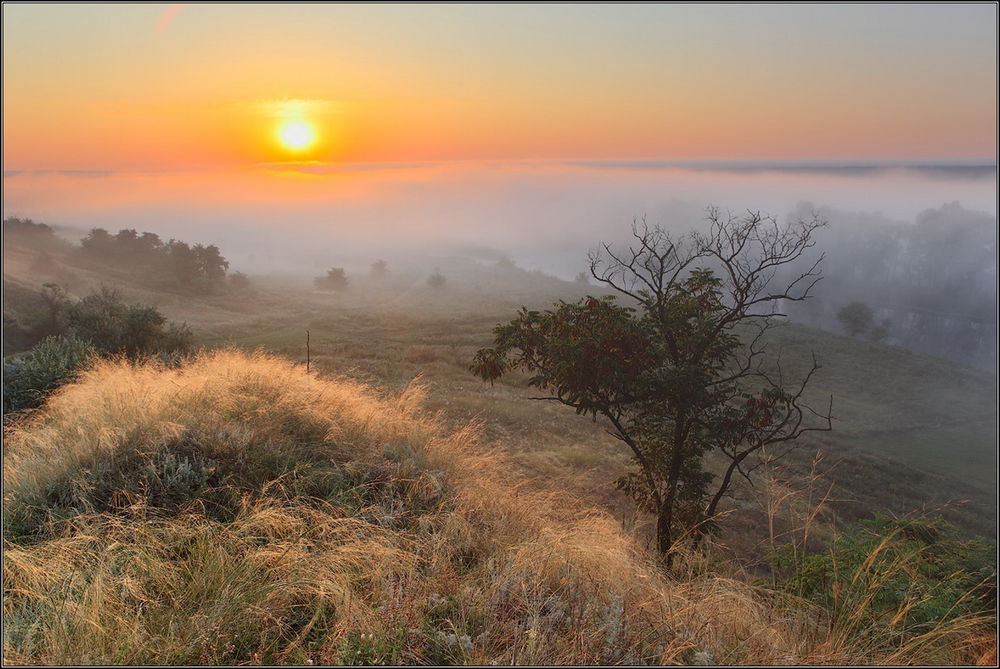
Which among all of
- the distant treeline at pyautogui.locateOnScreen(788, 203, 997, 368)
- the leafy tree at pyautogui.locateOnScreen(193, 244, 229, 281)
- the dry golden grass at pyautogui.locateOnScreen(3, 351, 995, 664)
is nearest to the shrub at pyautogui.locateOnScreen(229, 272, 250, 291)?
the leafy tree at pyautogui.locateOnScreen(193, 244, 229, 281)

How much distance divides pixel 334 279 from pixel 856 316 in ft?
107

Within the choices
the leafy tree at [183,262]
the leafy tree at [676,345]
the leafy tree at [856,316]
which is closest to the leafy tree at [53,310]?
the leafy tree at [183,262]

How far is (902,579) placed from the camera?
3936 millimetres

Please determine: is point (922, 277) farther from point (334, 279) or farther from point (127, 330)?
point (127, 330)

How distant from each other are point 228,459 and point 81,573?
183cm

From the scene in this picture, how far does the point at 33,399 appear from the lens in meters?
8.16

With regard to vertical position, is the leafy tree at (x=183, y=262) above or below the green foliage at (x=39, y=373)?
above

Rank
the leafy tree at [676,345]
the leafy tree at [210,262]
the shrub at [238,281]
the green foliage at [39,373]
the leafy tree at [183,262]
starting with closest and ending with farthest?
the leafy tree at [676,345] → the green foliage at [39,373] → the leafy tree at [210,262] → the leafy tree at [183,262] → the shrub at [238,281]

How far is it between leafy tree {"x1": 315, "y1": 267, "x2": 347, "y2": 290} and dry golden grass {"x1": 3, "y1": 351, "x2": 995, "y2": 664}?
844cm

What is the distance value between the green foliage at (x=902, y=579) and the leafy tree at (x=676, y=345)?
1239 mm

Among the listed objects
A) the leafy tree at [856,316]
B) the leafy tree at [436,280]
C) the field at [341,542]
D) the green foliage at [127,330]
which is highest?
the leafy tree at [436,280]

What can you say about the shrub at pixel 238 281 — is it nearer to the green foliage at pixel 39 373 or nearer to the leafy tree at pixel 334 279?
the leafy tree at pixel 334 279

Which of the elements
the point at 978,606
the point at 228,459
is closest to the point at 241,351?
the point at 228,459

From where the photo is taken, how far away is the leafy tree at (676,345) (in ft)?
18.1
